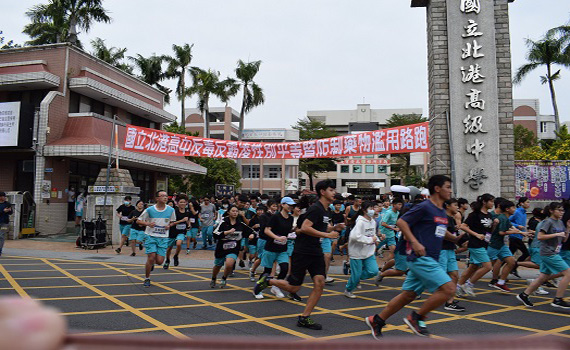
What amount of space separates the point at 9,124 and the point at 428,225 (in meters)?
20.0

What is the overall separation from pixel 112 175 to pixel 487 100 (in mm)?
14288

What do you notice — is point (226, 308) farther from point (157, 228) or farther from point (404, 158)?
point (404, 158)

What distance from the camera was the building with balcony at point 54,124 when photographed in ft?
61.5

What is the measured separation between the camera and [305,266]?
229 inches

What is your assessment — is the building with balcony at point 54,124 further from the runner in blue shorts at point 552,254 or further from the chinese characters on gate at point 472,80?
the runner in blue shorts at point 552,254

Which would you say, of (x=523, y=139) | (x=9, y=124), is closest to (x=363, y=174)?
(x=523, y=139)

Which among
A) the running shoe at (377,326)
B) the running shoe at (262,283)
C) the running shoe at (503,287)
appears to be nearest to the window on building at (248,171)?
the running shoe at (503,287)

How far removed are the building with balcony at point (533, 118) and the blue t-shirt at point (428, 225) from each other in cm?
5917

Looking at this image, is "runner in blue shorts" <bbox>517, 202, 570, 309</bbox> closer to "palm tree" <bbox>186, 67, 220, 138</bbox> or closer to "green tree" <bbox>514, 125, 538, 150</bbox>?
"palm tree" <bbox>186, 67, 220, 138</bbox>

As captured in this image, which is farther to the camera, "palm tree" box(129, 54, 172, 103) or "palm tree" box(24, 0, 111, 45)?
"palm tree" box(129, 54, 172, 103)

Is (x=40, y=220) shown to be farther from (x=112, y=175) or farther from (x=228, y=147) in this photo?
(x=228, y=147)

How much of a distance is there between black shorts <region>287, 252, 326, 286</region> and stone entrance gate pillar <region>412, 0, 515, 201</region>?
8.79m

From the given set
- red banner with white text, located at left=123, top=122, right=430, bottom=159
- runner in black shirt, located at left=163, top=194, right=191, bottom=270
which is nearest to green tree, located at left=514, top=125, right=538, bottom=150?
red banner with white text, located at left=123, top=122, right=430, bottom=159

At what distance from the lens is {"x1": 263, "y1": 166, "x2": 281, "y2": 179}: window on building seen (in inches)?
2196
